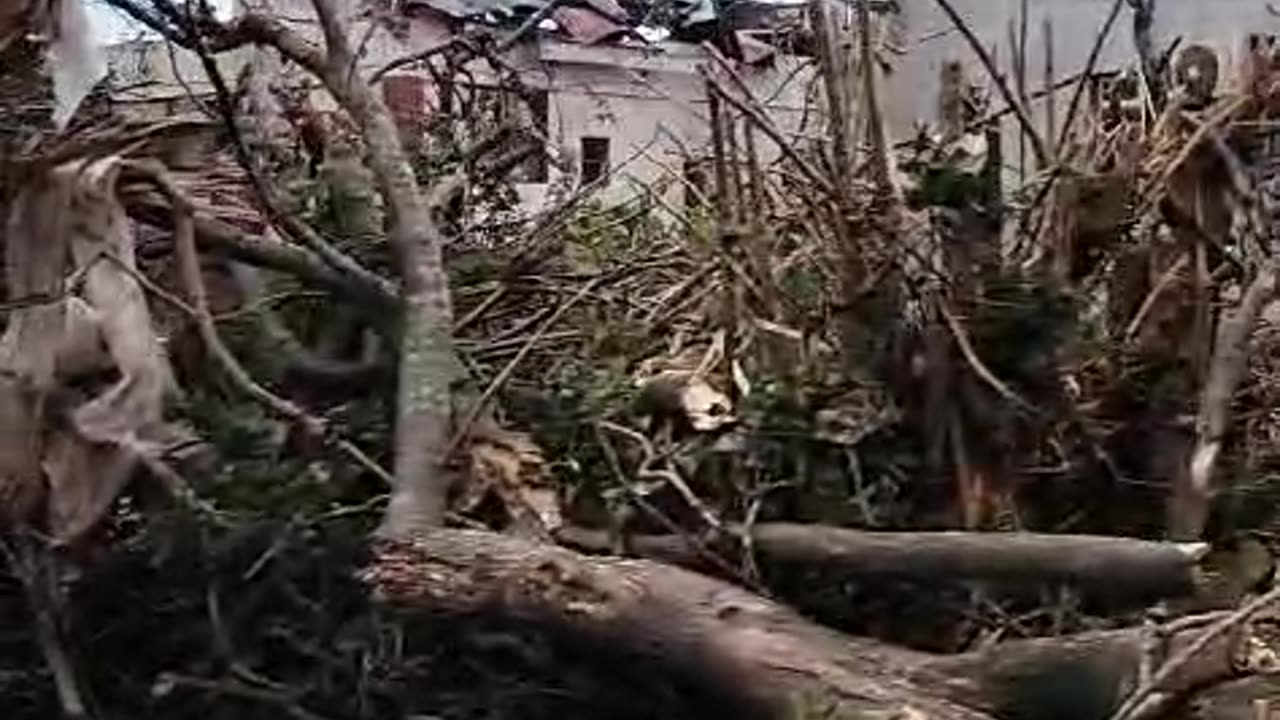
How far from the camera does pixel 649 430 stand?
3.79 m

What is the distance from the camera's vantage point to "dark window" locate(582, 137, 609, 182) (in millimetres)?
6748

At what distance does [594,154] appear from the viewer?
7980 mm

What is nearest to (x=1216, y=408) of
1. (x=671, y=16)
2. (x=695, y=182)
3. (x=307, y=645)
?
(x=307, y=645)

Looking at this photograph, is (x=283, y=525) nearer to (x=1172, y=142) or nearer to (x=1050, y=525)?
(x=1050, y=525)

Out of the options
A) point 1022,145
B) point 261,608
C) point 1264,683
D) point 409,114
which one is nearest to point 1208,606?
point 1264,683

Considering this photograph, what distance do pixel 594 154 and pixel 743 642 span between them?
511 centimetres

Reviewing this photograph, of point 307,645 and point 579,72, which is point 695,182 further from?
point 579,72

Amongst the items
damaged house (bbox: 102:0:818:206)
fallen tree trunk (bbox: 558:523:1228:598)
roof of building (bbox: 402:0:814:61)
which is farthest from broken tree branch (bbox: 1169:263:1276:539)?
roof of building (bbox: 402:0:814:61)

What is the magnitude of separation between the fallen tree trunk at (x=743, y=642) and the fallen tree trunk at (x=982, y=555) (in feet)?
0.36

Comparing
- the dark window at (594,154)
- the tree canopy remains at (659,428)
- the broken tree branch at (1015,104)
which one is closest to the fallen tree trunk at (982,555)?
the tree canopy remains at (659,428)

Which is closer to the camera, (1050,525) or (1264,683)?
(1264,683)

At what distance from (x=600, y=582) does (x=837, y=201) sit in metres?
1.09

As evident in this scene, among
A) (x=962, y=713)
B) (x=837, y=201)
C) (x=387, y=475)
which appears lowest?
(x=962, y=713)

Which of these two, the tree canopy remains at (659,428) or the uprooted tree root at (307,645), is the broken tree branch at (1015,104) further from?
the uprooted tree root at (307,645)
